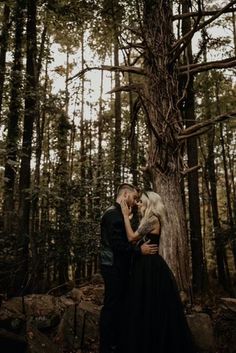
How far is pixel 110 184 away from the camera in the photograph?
1160 centimetres

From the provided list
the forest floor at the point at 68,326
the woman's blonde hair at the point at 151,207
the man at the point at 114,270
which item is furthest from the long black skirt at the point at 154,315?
the forest floor at the point at 68,326

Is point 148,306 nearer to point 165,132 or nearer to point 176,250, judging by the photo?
point 176,250

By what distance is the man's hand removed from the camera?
4.31 m

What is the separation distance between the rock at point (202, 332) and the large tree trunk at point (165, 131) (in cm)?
56

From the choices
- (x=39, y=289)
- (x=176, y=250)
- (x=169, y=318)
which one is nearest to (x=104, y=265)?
(x=169, y=318)

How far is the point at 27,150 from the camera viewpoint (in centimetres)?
857

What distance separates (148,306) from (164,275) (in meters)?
0.42

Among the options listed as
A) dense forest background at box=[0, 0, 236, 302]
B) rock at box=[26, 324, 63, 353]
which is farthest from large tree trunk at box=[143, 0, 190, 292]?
rock at box=[26, 324, 63, 353]

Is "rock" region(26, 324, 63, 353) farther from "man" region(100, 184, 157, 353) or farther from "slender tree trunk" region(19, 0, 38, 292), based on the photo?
"slender tree trunk" region(19, 0, 38, 292)

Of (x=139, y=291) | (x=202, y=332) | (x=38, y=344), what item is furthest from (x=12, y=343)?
(x=202, y=332)

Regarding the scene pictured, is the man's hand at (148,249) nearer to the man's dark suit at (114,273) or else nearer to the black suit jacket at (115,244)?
the man's dark suit at (114,273)

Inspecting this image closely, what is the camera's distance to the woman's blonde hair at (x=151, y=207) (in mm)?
4430

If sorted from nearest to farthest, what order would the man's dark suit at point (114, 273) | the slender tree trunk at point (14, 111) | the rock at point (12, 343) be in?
the man's dark suit at point (114, 273)
the rock at point (12, 343)
the slender tree trunk at point (14, 111)

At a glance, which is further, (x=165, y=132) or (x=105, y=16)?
(x=105, y=16)
